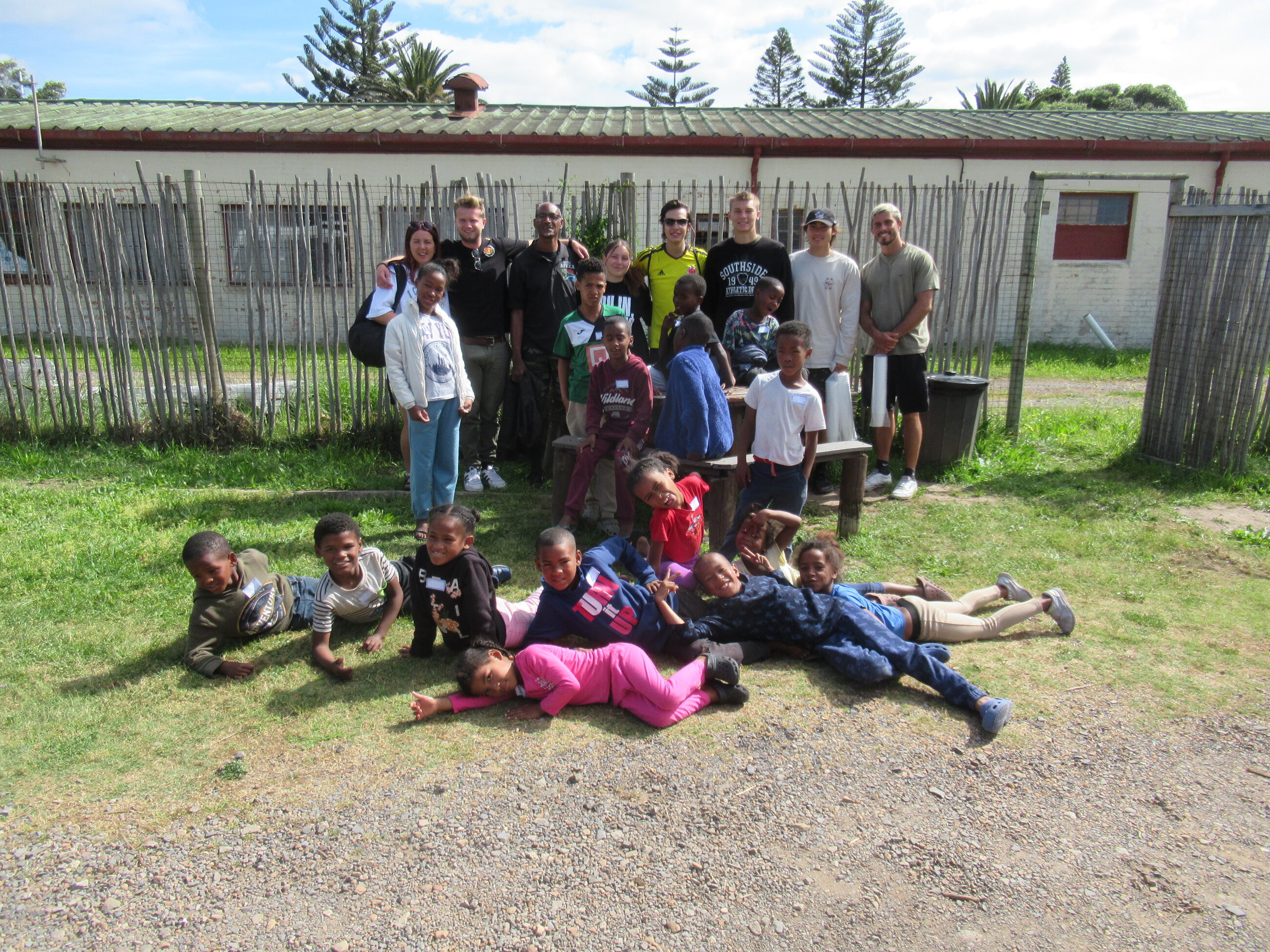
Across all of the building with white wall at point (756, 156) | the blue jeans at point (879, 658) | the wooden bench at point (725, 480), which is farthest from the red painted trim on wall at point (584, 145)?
the blue jeans at point (879, 658)

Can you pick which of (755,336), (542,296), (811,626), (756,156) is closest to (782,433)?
(811,626)

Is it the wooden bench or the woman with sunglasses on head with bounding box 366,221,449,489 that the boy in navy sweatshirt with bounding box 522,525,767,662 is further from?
the woman with sunglasses on head with bounding box 366,221,449,489

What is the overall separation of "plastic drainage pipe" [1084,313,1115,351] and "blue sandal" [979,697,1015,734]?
13865 mm

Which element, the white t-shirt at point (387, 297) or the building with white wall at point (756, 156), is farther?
the building with white wall at point (756, 156)

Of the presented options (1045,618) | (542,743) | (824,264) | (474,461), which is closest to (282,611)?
(542,743)

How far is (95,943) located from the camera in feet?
8.24

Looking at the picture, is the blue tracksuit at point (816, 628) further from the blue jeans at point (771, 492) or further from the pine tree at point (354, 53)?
the pine tree at point (354, 53)

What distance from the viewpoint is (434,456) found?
569 cm

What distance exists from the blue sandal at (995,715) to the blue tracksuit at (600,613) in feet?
4.63

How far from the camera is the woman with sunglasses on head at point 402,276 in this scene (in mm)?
6059

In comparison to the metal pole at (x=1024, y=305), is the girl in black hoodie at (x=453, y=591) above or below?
below

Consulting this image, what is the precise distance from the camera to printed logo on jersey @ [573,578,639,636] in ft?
13.5

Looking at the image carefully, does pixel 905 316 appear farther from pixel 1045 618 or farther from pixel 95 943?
pixel 95 943

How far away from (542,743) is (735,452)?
2586 millimetres
